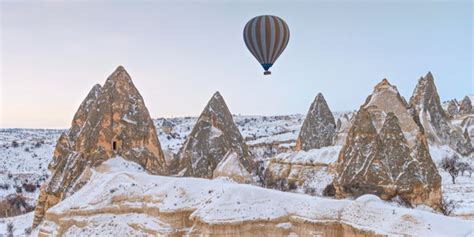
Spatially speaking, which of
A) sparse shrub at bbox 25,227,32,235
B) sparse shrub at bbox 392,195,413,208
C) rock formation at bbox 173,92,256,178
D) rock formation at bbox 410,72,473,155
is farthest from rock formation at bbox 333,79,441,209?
rock formation at bbox 410,72,473,155

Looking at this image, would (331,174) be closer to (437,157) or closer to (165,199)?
(437,157)

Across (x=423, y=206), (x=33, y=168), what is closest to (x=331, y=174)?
(x=423, y=206)

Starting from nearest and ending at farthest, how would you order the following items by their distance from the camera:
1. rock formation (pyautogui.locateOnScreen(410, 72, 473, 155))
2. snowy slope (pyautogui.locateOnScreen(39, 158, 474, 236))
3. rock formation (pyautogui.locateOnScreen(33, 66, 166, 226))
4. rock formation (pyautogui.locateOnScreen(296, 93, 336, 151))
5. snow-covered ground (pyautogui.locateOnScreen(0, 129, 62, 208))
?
snowy slope (pyautogui.locateOnScreen(39, 158, 474, 236)), rock formation (pyautogui.locateOnScreen(33, 66, 166, 226)), rock formation (pyautogui.locateOnScreen(296, 93, 336, 151)), rock formation (pyautogui.locateOnScreen(410, 72, 473, 155)), snow-covered ground (pyautogui.locateOnScreen(0, 129, 62, 208))

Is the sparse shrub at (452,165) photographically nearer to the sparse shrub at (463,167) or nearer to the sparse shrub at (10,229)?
the sparse shrub at (463,167)

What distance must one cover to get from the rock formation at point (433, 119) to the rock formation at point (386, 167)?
25.9 meters

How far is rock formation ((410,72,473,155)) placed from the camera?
156 feet

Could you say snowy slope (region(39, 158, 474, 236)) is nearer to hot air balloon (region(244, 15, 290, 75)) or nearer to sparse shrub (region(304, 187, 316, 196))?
hot air balloon (region(244, 15, 290, 75))

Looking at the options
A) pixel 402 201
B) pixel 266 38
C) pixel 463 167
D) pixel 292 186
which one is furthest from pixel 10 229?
pixel 463 167

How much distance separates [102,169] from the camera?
25359 mm

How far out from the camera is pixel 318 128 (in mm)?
46688

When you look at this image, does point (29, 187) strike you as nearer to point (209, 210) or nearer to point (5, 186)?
point (5, 186)

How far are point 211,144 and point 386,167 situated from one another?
1291cm

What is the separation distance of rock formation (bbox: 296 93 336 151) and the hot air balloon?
21992 mm

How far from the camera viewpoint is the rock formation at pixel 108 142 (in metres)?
25.5
